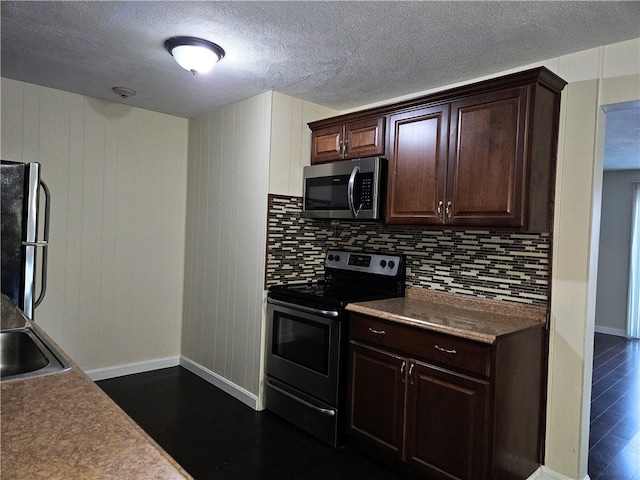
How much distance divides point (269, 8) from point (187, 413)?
259 cm

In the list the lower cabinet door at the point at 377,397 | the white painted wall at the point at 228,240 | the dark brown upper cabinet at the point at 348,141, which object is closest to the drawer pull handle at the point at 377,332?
the lower cabinet door at the point at 377,397

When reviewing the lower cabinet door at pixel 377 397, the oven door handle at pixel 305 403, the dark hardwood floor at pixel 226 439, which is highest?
the lower cabinet door at pixel 377 397

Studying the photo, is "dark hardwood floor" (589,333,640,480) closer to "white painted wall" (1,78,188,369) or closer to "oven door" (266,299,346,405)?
"oven door" (266,299,346,405)

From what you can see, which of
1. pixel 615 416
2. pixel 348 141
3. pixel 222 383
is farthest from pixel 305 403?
pixel 615 416

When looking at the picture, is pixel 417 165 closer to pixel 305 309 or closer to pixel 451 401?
pixel 305 309

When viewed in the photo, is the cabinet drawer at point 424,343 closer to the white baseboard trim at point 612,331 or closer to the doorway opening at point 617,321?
the doorway opening at point 617,321

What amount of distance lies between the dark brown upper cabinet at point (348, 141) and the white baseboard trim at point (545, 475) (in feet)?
6.61

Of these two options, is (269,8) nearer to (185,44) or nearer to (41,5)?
(185,44)

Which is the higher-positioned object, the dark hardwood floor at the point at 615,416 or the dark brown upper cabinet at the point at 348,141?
the dark brown upper cabinet at the point at 348,141

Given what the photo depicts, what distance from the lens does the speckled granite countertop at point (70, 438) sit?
0.73m

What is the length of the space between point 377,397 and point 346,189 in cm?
133

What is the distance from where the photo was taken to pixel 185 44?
223cm

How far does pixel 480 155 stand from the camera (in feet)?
7.43

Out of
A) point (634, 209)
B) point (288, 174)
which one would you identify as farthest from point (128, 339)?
point (634, 209)
